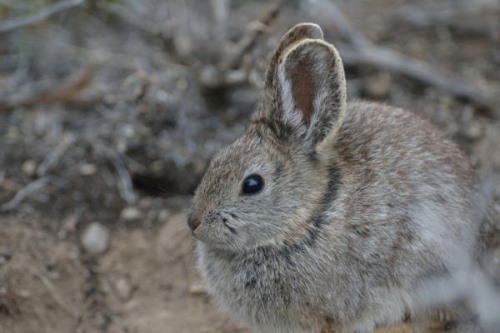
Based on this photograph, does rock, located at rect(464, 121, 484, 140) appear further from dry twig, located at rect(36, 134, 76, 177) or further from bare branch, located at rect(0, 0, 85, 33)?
bare branch, located at rect(0, 0, 85, 33)

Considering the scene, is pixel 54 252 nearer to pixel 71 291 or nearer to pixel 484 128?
pixel 71 291

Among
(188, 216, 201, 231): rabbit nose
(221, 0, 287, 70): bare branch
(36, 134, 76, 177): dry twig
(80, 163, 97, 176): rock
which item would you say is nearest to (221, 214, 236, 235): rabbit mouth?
(188, 216, 201, 231): rabbit nose

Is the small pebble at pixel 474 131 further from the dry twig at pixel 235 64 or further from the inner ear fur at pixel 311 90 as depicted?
the inner ear fur at pixel 311 90

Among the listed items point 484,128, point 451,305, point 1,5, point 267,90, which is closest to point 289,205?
point 267,90

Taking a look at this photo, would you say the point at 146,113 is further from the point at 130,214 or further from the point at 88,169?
the point at 130,214

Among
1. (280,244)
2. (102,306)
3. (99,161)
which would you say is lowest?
(102,306)

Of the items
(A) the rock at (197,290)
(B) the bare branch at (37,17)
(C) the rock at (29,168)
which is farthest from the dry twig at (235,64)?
(A) the rock at (197,290)

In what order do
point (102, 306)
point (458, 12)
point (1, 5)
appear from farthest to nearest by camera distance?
1. point (458, 12)
2. point (1, 5)
3. point (102, 306)
